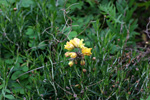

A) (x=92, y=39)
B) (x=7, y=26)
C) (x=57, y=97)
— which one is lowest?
(x=57, y=97)

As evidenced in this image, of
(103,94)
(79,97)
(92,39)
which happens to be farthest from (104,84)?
(92,39)

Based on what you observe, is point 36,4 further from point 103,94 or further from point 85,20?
point 103,94

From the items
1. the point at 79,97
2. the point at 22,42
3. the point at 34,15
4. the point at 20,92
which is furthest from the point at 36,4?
the point at 79,97

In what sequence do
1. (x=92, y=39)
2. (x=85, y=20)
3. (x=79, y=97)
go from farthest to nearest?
(x=85, y=20) < (x=92, y=39) < (x=79, y=97)

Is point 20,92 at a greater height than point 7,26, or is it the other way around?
point 7,26

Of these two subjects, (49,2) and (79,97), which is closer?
(79,97)

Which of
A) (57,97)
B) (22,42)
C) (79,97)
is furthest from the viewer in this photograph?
(22,42)

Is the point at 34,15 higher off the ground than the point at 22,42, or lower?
higher

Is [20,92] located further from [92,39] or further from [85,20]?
[85,20]

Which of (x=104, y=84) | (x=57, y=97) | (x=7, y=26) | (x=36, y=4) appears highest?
(x=36, y=4)
